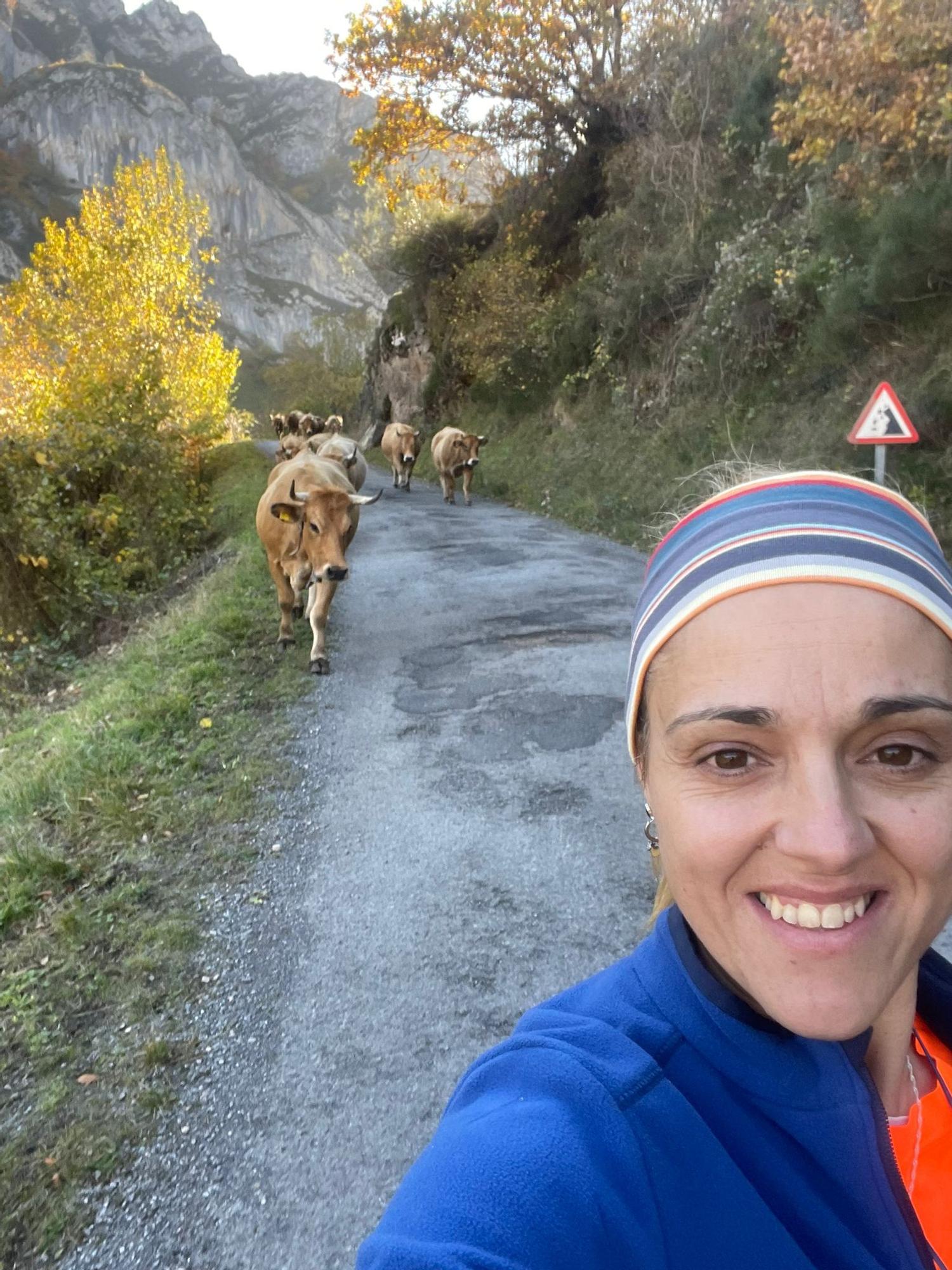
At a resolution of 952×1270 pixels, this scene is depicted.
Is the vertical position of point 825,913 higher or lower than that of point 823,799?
lower

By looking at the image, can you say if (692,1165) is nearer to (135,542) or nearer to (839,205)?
(839,205)

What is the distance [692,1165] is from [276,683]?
239 inches

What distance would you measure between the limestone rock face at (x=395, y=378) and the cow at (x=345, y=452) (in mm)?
16495

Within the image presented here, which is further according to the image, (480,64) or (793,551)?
(480,64)

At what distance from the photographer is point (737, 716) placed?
107cm

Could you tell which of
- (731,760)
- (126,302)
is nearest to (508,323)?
(126,302)

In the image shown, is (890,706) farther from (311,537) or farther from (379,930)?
(311,537)

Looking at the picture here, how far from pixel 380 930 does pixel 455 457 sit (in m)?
15.6

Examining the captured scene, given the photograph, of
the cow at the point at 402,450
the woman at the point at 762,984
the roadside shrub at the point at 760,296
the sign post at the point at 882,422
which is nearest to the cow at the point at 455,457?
the cow at the point at 402,450

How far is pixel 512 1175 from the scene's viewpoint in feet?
3.07

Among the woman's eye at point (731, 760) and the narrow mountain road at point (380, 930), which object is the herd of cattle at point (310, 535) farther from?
the woman's eye at point (731, 760)

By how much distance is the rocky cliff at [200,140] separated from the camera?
102m

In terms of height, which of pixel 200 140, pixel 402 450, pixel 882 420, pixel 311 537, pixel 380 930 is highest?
pixel 200 140

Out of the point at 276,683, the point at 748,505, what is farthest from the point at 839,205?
the point at 748,505
